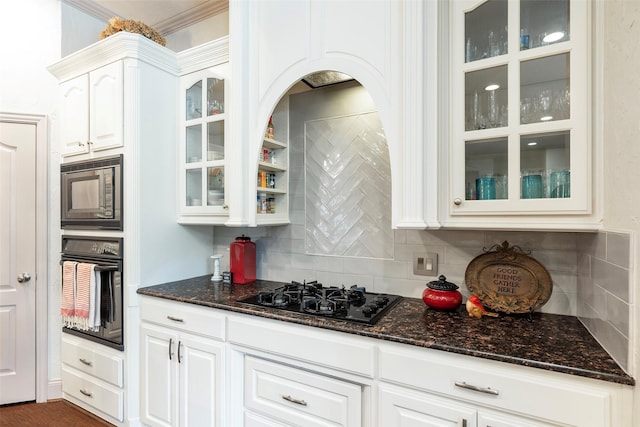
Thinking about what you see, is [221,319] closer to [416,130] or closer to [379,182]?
[379,182]

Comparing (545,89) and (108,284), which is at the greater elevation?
(545,89)

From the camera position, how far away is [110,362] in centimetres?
219

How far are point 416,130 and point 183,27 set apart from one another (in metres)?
2.44

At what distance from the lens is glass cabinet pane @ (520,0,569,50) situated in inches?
51.7

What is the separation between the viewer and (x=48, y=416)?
240 centimetres

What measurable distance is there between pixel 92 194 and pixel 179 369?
1.30 metres

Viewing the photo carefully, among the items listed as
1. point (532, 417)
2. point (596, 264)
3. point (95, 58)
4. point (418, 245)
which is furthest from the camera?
point (95, 58)

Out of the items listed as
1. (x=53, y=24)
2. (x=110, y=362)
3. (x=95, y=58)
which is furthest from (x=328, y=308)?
(x=53, y=24)

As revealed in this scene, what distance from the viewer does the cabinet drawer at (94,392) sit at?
2171 mm

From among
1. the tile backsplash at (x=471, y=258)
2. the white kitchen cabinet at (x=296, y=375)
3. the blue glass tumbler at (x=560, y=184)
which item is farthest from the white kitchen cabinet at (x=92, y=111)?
the blue glass tumbler at (x=560, y=184)

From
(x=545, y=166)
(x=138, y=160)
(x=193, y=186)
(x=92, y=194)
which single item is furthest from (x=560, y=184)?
(x=92, y=194)

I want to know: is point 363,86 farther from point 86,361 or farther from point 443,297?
point 86,361

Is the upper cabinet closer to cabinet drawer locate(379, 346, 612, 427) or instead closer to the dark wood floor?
cabinet drawer locate(379, 346, 612, 427)

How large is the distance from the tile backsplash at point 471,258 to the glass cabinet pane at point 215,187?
376 mm
